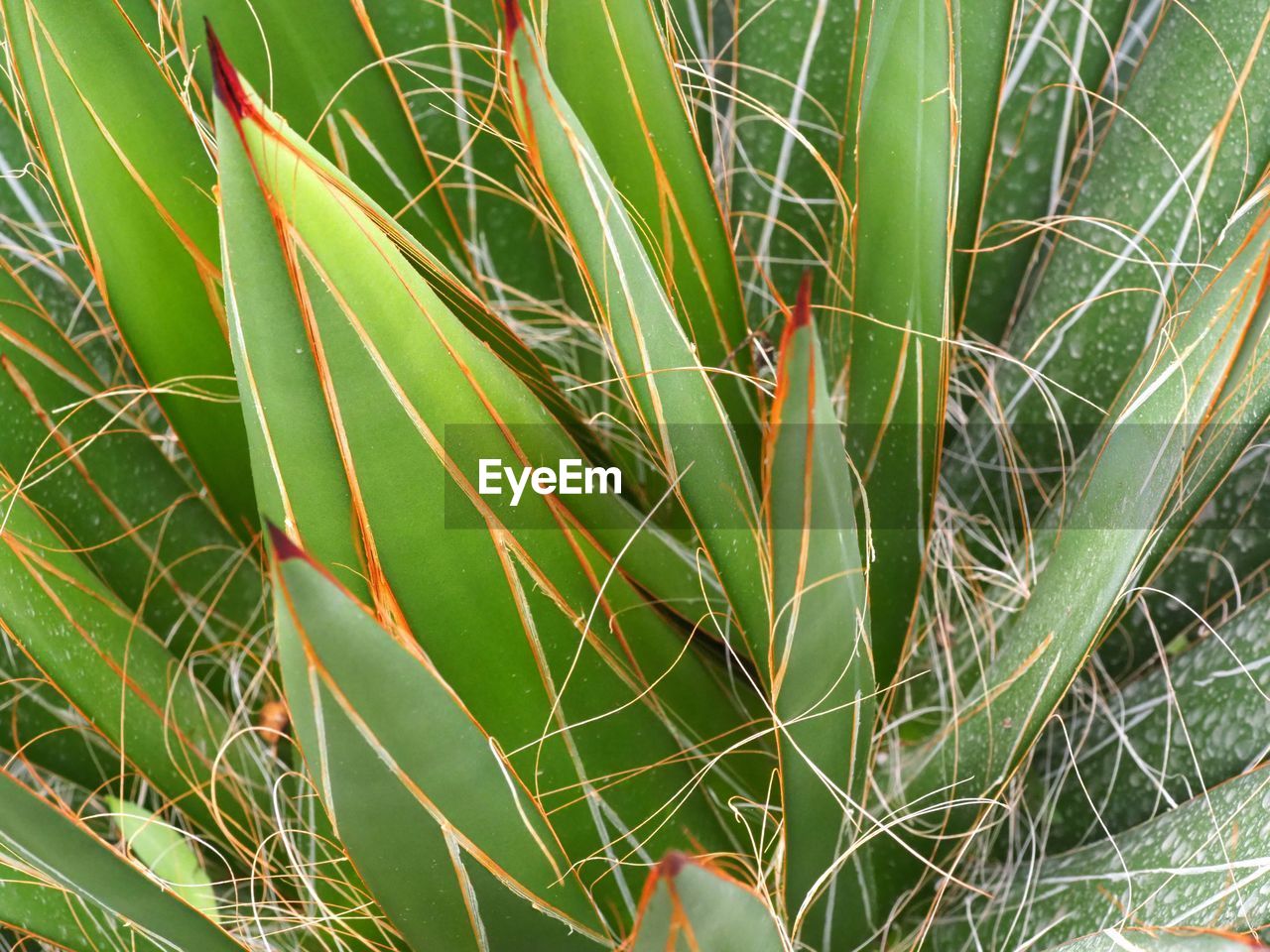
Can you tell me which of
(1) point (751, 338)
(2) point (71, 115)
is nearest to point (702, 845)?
(1) point (751, 338)

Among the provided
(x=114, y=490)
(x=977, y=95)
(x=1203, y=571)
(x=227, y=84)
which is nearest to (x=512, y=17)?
(x=227, y=84)

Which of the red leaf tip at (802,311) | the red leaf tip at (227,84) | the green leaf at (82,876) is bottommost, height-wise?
the green leaf at (82,876)

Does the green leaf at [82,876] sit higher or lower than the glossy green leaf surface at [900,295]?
lower

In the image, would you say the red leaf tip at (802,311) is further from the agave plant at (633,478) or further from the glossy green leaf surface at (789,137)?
the glossy green leaf surface at (789,137)

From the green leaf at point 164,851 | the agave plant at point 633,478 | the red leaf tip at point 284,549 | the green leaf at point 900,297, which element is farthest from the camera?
the green leaf at point 164,851

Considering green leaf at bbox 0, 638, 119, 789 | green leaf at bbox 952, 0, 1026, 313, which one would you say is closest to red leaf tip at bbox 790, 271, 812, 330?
green leaf at bbox 952, 0, 1026, 313

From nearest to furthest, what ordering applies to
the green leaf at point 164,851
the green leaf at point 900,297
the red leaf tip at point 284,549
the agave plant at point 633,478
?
the red leaf tip at point 284,549 → the agave plant at point 633,478 → the green leaf at point 900,297 → the green leaf at point 164,851

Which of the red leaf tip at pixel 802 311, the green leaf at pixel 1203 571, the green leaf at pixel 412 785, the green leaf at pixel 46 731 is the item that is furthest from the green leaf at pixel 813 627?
the green leaf at pixel 46 731

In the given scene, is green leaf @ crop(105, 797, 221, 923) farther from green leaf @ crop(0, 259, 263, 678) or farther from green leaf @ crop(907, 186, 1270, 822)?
green leaf @ crop(907, 186, 1270, 822)
